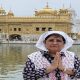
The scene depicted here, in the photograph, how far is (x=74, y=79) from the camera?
9.48 ft

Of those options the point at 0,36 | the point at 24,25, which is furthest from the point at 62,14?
the point at 0,36

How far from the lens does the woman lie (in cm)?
283

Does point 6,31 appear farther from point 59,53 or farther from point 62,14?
point 59,53

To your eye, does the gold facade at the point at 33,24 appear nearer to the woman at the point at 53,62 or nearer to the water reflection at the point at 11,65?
the water reflection at the point at 11,65

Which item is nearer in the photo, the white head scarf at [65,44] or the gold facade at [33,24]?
the white head scarf at [65,44]

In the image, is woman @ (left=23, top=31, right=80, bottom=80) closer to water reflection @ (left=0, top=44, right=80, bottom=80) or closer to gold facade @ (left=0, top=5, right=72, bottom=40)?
water reflection @ (left=0, top=44, right=80, bottom=80)

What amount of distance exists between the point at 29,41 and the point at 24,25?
5.30 meters

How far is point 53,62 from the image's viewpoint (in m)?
2.84

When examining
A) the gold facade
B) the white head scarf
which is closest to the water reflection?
the white head scarf

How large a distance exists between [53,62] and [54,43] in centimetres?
15

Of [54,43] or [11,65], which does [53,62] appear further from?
[11,65]

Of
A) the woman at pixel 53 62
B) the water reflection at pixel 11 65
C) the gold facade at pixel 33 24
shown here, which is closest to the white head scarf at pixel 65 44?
the woman at pixel 53 62

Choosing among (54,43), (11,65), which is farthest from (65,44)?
(11,65)

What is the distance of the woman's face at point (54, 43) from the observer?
2.90 m
